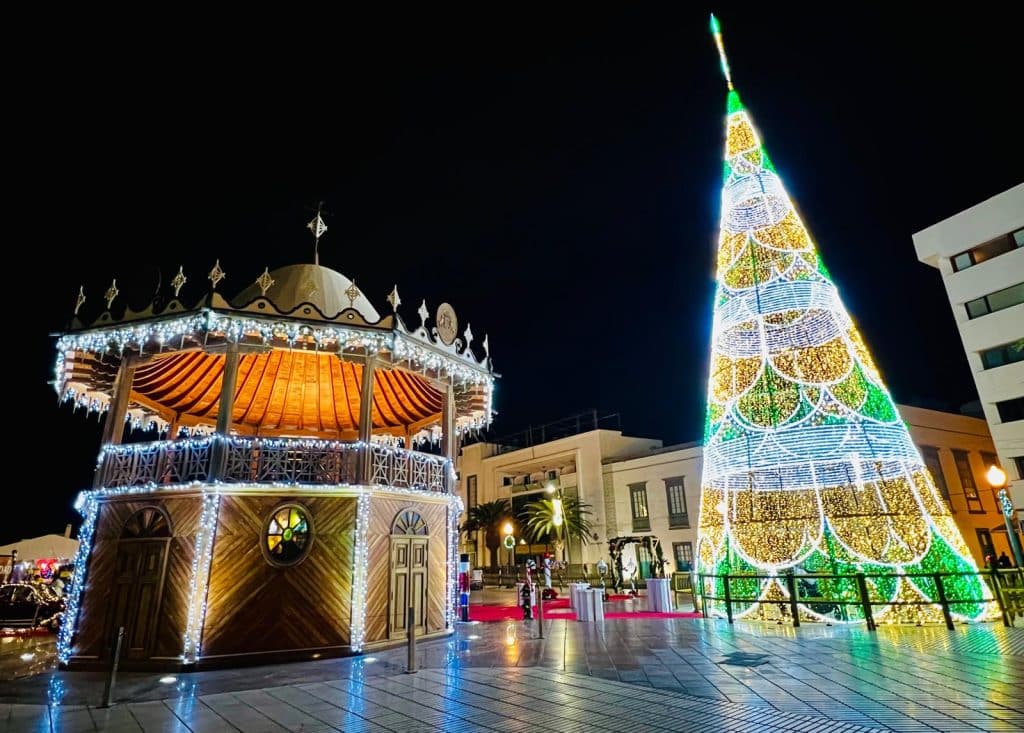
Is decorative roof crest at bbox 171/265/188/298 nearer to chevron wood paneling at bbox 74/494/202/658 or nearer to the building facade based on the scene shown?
chevron wood paneling at bbox 74/494/202/658

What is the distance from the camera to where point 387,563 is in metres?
11.6

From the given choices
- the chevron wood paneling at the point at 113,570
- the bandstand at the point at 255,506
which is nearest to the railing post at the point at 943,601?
the bandstand at the point at 255,506

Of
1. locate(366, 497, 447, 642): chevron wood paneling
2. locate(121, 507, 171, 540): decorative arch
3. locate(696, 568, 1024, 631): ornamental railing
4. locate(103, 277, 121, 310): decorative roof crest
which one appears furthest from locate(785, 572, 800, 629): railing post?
locate(103, 277, 121, 310): decorative roof crest

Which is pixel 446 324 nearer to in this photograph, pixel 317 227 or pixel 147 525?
pixel 317 227

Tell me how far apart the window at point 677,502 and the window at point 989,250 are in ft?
56.2

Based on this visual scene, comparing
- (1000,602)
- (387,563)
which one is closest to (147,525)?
(387,563)

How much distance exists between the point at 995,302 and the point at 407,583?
26.7 meters

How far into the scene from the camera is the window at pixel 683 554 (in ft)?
103

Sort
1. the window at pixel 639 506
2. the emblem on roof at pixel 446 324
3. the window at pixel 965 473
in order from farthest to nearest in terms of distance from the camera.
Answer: the window at pixel 639 506, the window at pixel 965 473, the emblem on roof at pixel 446 324

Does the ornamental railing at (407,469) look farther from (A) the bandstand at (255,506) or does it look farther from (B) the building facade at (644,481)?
(B) the building facade at (644,481)

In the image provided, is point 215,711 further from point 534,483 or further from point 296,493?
point 534,483

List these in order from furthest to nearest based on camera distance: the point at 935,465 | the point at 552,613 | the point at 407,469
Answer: the point at 935,465 < the point at 552,613 < the point at 407,469

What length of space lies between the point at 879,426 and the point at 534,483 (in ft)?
102

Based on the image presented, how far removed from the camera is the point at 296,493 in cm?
1093
